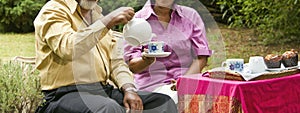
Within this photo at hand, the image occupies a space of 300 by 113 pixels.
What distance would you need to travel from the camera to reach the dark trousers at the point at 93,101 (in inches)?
108

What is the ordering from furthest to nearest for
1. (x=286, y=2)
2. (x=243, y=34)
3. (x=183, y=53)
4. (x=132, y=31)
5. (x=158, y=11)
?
(x=243, y=34) < (x=286, y=2) < (x=158, y=11) < (x=183, y=53) < (x=132, y=31)

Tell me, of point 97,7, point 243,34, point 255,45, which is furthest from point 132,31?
point 243,34

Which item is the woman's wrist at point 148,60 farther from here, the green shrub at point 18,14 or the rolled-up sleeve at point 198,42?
the green shrub at point 18,14

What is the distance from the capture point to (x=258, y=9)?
297 inches

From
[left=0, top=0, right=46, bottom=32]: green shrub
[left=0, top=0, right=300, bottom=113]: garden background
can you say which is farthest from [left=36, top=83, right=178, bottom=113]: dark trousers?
[left=0, top=0, right=46, bottom=32]: green shrub

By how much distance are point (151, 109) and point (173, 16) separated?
2.16 feet

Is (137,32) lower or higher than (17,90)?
higher

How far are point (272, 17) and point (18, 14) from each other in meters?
3.43

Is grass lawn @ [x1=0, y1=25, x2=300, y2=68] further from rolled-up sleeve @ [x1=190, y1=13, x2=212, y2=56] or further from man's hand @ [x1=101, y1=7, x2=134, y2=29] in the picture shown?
man's hand @ [x1=101, y1=7, x2=134, y2=29]

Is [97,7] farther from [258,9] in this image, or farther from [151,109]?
[258,9]

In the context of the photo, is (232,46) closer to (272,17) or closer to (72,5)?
(272,17)

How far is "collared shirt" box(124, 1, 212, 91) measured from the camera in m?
3.14

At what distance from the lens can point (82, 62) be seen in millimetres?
2768

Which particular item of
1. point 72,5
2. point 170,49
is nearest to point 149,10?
point 170,49
